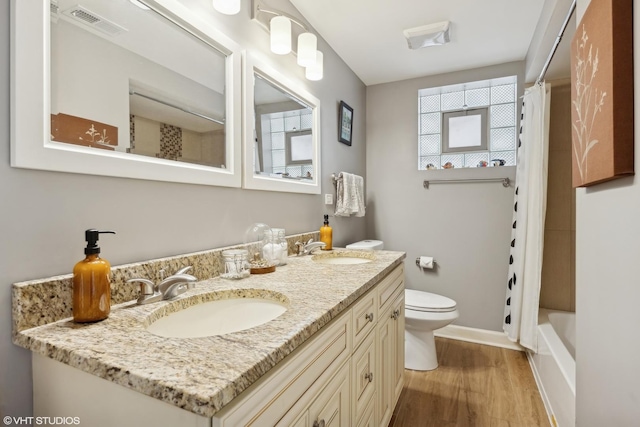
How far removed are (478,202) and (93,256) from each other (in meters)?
2.64

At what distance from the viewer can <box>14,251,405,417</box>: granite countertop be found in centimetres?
47

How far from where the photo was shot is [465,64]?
2559 millimetres

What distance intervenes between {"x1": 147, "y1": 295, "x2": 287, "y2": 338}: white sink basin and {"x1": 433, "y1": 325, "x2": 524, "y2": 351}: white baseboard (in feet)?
7.50

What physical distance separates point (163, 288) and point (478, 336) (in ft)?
8.57

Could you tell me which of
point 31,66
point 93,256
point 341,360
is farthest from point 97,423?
point 31,66

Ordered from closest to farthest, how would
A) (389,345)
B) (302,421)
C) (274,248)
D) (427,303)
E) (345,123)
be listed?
(302,421)
(274,248)
(389,345)
(427,303)
(345,123)

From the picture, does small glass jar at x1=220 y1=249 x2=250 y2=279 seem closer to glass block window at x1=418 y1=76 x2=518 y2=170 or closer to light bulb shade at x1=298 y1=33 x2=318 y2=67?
light bulb shade at x1=298 y1=33 x2=318 y2=67

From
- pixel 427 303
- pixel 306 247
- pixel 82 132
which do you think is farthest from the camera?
pixel 427 303

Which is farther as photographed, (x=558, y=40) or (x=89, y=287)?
(x=558, y=40)

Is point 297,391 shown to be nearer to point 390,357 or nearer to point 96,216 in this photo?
point 96,216

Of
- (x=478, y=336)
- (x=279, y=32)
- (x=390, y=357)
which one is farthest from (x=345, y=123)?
(x=478, y=336)

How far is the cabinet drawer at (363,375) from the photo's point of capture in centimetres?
105

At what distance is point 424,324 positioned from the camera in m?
2.09

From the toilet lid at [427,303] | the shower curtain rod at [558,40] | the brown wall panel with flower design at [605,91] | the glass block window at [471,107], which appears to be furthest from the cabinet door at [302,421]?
the glass block window at [471,107]
